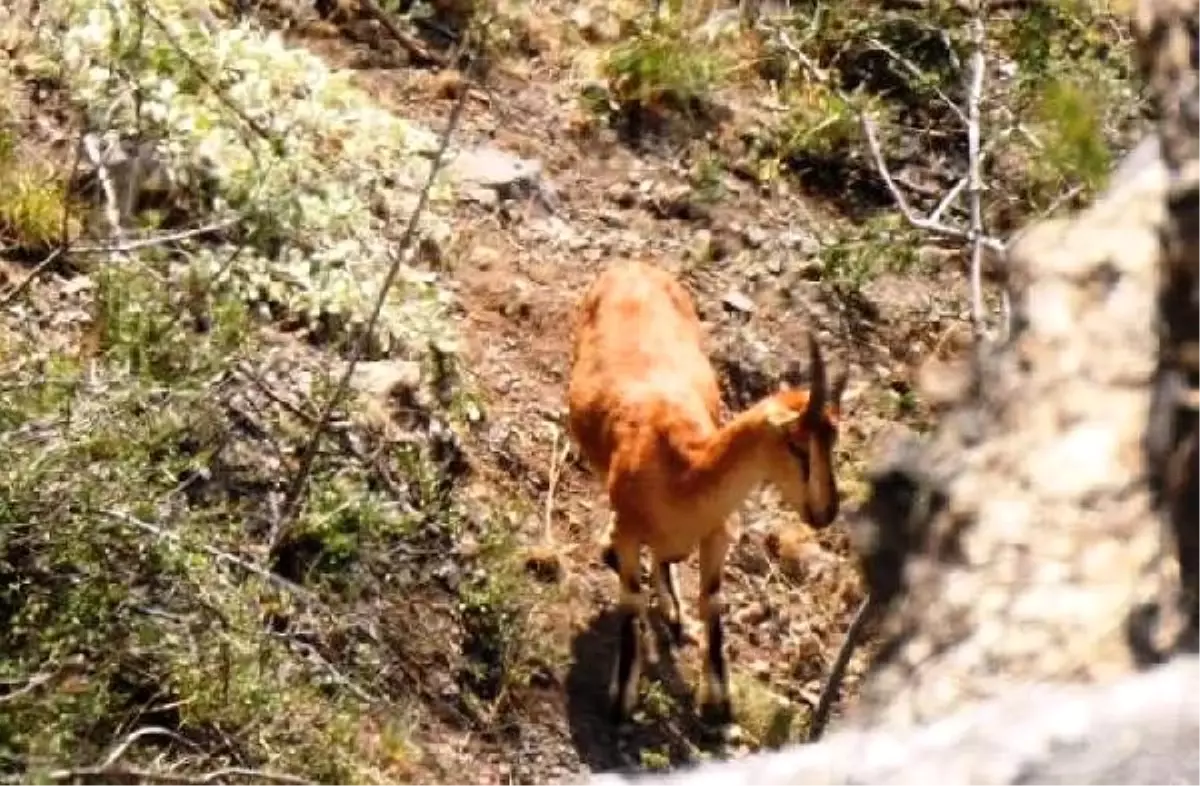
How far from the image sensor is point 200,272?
6.49 meters

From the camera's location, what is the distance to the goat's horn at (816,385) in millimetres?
5751

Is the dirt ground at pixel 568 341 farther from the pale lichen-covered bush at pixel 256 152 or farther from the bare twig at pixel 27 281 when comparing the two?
the bare twig at pixel 27 281

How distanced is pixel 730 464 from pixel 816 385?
0.55m

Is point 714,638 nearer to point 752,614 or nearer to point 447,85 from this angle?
point 752,614

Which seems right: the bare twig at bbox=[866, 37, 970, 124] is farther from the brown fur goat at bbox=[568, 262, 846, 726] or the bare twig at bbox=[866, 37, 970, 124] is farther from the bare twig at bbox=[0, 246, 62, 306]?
the bare twig at bbox=[0, 246, 62, 306]

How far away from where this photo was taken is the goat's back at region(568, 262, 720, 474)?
261 inches

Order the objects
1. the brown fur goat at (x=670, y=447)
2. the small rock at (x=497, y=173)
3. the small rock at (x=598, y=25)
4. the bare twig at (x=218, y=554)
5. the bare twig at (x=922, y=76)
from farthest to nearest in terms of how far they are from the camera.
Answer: the small rock at (x=598, y=25), the small rock at (x=497, y=173), the brown fur goat at (x=670, y=447), the bare twig at (x=922, y=76), the bare twig at (x=218, y=554)

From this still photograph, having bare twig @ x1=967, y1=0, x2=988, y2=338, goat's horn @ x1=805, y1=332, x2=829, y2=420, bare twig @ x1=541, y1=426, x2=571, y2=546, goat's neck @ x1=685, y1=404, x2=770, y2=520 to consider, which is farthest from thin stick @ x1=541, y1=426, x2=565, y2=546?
bare twig @ x1=967, y1=0, x2=988, y2=338

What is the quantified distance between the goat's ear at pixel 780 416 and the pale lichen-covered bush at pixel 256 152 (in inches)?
58.2

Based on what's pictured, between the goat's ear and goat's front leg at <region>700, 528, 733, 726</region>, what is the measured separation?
0.79 metres

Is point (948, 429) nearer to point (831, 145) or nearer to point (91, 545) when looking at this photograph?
point (91, 545)

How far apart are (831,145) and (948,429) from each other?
7.03 m

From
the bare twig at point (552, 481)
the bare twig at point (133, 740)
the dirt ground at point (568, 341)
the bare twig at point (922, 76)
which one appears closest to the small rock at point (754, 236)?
the dirt ground at point (568, 341)

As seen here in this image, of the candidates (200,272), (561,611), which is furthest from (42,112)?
(561,611)
